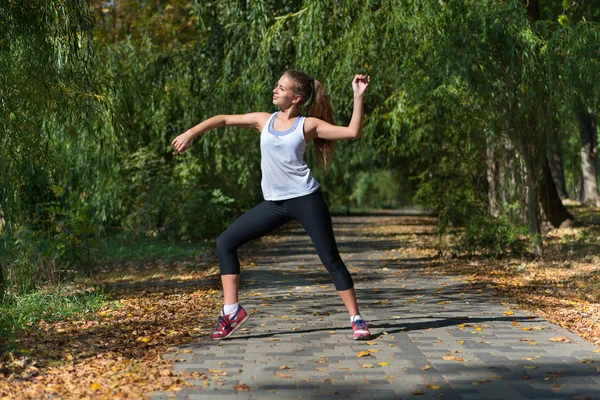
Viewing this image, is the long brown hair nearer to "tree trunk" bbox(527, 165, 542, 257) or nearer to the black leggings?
the black leggings

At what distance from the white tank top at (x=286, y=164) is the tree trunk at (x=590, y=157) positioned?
21.9 m

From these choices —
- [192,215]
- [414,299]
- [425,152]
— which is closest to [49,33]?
[414,299]

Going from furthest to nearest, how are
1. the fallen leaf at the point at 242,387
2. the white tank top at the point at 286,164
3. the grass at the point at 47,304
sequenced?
the grass at the point at 47,304 < the white tank top at the point at 286,164 < the fallen leaf at the point at 242,387

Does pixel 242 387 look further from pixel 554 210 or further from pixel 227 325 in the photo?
pixel 554 210

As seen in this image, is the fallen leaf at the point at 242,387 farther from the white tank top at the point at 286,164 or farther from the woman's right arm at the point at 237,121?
the woman's right arm at the point at 237,121

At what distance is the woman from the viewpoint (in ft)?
22.0

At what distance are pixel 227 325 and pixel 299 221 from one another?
996 millimetres

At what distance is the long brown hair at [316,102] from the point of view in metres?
6.94

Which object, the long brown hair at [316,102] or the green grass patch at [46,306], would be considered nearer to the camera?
the long brown hair at [316,102]

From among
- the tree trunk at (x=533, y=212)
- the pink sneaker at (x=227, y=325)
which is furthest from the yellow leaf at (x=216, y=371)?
the tree trunk at (x=533, y=212)

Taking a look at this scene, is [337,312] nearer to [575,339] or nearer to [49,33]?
[575,339]

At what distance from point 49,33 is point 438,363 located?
4955mm

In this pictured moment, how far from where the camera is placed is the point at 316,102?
6957 mm

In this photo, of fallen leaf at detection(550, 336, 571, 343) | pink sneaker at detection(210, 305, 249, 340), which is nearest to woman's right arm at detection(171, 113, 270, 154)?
pink sneaker at detection(210, 305, 249, 340)
